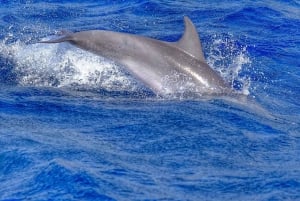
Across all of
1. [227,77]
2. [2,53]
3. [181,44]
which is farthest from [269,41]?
[2,53]

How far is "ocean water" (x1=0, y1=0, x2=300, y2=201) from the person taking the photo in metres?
6.68

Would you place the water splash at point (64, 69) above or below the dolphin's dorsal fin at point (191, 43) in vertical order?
below

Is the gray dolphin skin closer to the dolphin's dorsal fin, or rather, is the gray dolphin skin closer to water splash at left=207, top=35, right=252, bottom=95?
the dolphin's dorsal fin

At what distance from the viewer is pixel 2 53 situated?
12.2 meters

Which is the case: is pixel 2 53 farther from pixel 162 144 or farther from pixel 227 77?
pixel 162 144

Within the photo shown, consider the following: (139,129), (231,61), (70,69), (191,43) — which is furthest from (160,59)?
(231,61)

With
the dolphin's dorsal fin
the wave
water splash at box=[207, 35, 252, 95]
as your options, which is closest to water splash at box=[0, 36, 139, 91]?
the wave

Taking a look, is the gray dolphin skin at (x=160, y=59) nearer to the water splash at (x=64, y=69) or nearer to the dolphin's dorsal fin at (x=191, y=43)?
the dolphin's dorsal fin at (x=191, y=43)

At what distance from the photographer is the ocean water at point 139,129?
21.9 feet

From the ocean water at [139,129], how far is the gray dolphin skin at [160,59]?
279 millimetres

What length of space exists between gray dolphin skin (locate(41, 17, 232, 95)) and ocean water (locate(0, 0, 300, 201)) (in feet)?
0.91

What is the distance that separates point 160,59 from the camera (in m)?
10.3

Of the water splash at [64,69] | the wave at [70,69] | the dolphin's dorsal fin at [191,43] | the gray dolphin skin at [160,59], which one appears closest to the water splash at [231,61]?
the wave at [70,69]

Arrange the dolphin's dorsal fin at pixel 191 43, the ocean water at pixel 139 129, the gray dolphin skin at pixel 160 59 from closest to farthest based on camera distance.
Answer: the ocean water at pixel 139 129
the gray dolphin skin at pixel 160 59
the dolphin's dorsal fin at pixel 191 43
